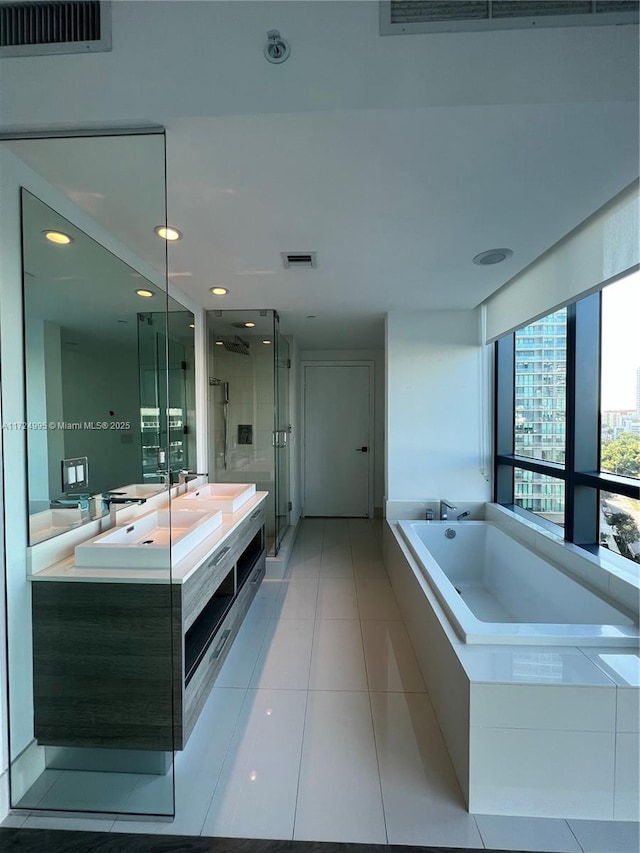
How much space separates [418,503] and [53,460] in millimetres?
2738

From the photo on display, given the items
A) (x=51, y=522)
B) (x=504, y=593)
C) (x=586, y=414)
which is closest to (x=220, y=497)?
(x=51, y=522)

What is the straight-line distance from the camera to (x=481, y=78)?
1.19 metres

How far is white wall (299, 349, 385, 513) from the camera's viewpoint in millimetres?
5164

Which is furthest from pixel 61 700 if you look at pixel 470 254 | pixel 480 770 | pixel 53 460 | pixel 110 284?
pixel 470 254

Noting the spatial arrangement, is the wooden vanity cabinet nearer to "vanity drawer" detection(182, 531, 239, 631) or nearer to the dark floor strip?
"vanity drawer" detection(182, 531, 239, 631)

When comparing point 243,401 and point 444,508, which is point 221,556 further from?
point 444,508

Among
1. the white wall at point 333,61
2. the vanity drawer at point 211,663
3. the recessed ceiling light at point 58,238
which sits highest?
the white wall at point 333,61

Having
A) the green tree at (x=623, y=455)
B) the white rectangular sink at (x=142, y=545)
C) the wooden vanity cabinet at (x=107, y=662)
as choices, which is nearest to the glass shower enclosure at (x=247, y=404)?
the white rectangular sink at (x=142, y=545)

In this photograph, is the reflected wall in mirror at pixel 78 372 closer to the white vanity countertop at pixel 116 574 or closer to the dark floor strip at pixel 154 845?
the white vanity countertop at pixel 116 574

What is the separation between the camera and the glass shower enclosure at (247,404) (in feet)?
11.2

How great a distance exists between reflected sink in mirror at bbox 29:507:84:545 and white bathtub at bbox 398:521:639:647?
70.0 inches

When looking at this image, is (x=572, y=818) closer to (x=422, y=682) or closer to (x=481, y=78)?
(x=422, y=682)

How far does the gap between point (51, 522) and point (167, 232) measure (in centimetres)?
148

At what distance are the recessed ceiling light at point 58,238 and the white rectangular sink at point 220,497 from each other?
1604 mm
